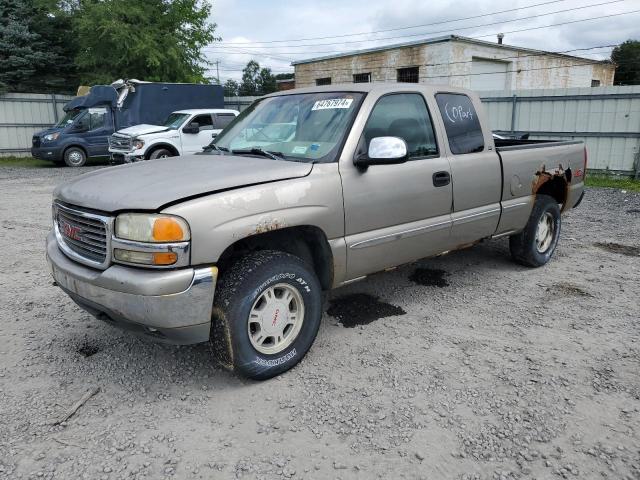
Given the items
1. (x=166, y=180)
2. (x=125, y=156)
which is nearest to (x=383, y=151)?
(x=166, y=180)

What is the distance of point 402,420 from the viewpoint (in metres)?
2.92

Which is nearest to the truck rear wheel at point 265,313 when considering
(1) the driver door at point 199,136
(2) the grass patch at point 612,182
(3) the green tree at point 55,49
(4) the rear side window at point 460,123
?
(4) the rear side window at point 460,123

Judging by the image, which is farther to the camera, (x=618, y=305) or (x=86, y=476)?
(x=618, y=305)

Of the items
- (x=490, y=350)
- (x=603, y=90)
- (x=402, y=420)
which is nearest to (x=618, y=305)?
(x=490, y=350)

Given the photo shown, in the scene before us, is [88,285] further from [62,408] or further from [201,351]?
[201,351]

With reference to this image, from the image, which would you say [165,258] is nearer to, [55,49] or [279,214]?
[279,214]

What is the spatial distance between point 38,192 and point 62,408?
1017 cm

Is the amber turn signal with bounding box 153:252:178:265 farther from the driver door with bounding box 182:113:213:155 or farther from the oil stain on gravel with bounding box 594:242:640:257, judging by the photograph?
the driver door with bounding box 182:113:213:155

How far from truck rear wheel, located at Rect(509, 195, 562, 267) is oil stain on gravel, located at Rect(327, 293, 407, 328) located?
180 centimetres

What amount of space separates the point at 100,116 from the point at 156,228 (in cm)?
1688

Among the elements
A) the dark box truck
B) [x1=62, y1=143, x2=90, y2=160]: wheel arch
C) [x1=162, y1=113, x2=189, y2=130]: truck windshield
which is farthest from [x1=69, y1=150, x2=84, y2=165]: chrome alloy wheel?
[x1=162, y1=113, x2=189, y2=130]: truck windshield

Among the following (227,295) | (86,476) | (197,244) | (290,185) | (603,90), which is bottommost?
(86,476)

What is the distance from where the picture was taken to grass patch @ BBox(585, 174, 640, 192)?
37.9 ft

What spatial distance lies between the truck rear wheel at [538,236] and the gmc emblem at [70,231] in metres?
4.21
